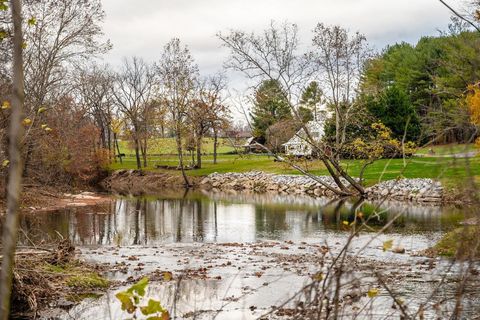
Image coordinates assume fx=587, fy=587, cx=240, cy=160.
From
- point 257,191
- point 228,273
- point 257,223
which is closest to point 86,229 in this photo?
point 257,223

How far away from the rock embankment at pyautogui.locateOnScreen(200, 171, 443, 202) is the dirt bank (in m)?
2.48

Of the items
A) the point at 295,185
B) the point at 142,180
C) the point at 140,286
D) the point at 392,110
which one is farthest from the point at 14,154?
the point at 142,180

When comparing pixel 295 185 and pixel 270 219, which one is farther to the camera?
pixel 295 185

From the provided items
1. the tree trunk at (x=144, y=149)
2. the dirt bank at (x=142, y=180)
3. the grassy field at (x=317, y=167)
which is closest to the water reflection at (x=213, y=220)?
the grassy field at (x=317, y=167)

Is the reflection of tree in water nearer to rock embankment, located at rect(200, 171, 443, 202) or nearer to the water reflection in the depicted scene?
the water reflection

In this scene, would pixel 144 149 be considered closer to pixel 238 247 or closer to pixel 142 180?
pixel 142 180

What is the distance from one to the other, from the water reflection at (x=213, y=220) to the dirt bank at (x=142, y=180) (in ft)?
56.7

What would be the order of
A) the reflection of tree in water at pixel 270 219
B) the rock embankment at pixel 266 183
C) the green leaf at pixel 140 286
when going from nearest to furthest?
the green leaf at pixel 140 286 → the reflection of tree in water at pixel 270 219 → the rock embankment at pixel 266 183

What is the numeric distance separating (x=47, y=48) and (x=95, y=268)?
24.1 meters

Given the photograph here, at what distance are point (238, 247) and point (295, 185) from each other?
25.9 m

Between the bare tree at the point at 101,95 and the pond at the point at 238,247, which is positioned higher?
the bare tree at the point at 101,95

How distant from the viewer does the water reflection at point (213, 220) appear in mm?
21891

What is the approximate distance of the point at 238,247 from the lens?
1948 cm

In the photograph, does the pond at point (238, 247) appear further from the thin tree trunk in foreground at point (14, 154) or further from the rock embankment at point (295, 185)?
the thin tree trunk in foreground at point (14, 154)
